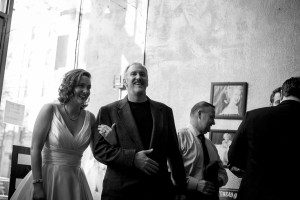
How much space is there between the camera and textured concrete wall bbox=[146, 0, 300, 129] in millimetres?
4293

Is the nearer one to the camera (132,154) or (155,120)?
(132,154)

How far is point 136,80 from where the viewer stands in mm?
2885

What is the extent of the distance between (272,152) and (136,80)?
1.05 metres

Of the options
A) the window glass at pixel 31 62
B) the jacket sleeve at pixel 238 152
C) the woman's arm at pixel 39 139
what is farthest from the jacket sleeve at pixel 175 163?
the window glass at pixel 31 62

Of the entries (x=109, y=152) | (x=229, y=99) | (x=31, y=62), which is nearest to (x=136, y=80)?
(x=109, y=152)

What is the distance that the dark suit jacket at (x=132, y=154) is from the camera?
2.57 meters

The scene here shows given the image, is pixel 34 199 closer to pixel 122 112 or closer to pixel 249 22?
pixel 122 112

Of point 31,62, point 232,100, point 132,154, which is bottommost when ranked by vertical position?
point 132,154

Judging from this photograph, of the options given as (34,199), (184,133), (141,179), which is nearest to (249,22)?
(184,133)

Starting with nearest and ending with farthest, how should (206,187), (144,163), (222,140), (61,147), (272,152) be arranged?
(272,152) < (144,163) < (61,147) < (206,187) < (222,140)

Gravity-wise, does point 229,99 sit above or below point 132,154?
above

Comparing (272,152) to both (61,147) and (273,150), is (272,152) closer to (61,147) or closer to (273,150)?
(273,150)

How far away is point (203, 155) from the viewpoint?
3.54 meters

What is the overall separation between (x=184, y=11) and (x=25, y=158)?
252 cm
